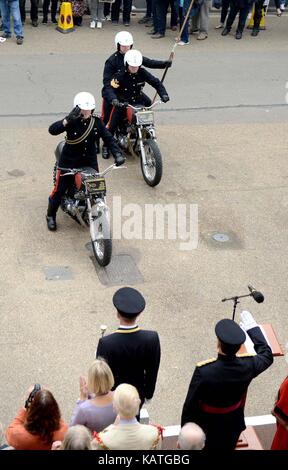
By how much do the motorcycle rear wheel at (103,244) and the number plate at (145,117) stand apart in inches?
83.2

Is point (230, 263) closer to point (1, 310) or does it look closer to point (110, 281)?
point (110, 281)


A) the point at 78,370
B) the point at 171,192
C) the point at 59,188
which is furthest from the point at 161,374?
the point at 171,192

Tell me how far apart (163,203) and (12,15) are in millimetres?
6924

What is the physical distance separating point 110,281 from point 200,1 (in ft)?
30.1

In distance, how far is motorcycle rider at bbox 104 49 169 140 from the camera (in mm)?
9672

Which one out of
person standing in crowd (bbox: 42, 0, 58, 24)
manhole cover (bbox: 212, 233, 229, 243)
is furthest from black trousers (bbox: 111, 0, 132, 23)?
manhole cover (bbox: 212, 233, 229, 243)

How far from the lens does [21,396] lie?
20.1 feet

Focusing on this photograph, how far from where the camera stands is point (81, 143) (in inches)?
326

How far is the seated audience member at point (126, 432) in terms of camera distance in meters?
4.31

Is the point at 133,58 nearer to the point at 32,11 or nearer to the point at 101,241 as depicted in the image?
the point at 101,241

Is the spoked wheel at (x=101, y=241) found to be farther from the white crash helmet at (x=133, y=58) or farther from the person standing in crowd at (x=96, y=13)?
the person standing in crowd at (x=96, y=13)

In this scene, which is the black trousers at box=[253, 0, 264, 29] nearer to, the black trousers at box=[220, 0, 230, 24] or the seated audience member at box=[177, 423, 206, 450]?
the black trousers at box=[220, 0, 230, 24]

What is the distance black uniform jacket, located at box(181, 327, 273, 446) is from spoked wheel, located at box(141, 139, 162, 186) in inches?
181

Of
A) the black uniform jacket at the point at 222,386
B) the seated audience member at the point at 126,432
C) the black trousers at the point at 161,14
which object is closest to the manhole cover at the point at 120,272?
the black uniform jacket at the point at 222,386
